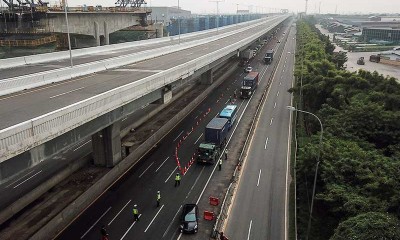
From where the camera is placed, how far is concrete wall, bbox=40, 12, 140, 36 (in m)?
62.5

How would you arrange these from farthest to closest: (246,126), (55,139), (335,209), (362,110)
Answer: (246,126) < (362,110) < (335,209) < (55,139)

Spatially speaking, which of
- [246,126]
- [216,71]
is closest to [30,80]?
[246,126]

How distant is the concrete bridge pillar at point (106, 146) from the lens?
1380 inches

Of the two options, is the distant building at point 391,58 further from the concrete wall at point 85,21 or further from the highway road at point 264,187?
the concrete wall at point 85,21

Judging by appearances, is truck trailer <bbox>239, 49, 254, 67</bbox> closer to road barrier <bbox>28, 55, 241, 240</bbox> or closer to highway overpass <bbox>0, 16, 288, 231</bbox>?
road barrier <bbox>28, 55, 241, 240</bbox>

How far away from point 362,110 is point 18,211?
36715mm

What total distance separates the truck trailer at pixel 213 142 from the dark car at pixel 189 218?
34.1 ft

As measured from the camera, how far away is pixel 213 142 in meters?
41.6

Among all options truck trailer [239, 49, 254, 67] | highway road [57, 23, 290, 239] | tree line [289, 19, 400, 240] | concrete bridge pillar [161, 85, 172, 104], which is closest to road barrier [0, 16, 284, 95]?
concrete bridge pillar [161, 85, 172, 104]

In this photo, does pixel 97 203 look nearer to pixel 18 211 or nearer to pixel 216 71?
pixel 18 211

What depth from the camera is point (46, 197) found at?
1188 inches

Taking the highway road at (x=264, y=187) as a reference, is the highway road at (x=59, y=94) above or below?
above

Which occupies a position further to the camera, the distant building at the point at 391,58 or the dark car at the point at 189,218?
the distant building at the point at 391,58

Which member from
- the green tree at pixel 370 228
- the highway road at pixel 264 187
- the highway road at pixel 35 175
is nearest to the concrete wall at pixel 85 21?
the highway road at pixel 35 175
